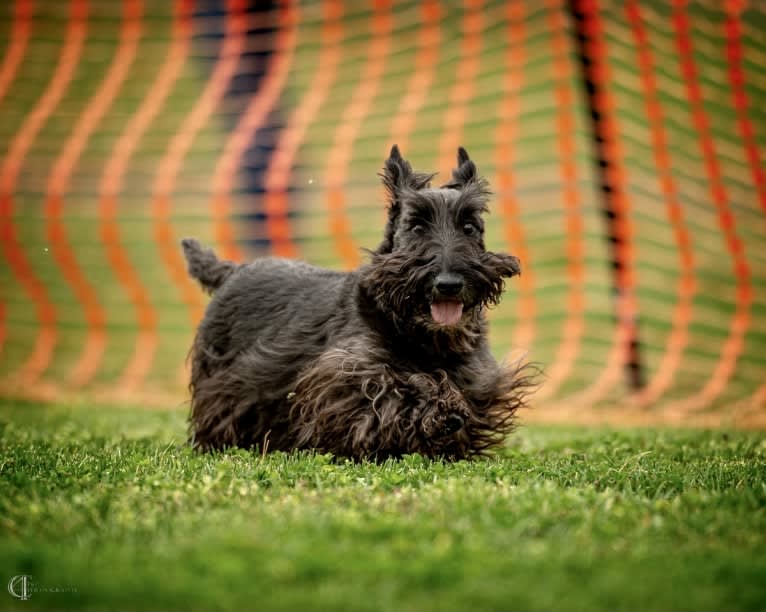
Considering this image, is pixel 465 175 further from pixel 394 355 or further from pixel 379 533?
pixel 379 533

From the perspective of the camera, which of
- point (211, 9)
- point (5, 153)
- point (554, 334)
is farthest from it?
point (5, 153)

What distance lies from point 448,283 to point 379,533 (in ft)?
5.04

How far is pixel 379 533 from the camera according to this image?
2.58 m

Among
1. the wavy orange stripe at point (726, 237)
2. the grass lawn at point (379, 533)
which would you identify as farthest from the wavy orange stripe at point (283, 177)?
the grass lawn at point (379, 533)

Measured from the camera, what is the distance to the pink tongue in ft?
13.0

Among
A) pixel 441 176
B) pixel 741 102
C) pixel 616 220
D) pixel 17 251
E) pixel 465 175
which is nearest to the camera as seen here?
pixel 465 175

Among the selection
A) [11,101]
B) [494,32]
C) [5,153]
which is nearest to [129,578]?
[5,153]

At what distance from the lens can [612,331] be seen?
34.3 ft

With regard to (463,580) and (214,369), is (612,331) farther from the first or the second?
(463,580)

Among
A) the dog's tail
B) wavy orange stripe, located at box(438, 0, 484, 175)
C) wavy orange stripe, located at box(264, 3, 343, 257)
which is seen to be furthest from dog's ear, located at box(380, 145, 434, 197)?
wavy orange stripe, located at box(438, 0, 484, 175)

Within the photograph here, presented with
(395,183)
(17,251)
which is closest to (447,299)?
(395,183)

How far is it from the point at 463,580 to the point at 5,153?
12.9 m

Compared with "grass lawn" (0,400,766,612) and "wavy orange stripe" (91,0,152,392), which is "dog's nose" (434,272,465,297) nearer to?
"grass lawn" (0,400,766,612)

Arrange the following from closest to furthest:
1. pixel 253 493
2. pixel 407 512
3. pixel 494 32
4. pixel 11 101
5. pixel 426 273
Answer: pixel 407 512
pixel 253 493
pixel 426 273
pixel 11 101
pixel 494 32
